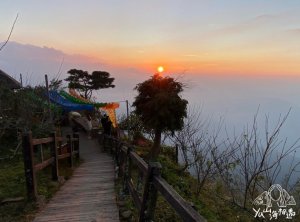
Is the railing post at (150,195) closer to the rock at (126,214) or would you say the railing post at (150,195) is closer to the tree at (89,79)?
the rock at (126,214)

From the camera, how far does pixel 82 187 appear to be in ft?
32.6

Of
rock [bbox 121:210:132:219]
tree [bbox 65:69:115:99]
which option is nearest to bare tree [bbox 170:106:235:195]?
rock [bbox 121:210:132:219]

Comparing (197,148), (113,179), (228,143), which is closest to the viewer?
(113,179)

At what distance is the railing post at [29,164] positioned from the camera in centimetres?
780

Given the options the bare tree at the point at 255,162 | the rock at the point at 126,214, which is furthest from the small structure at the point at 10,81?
the rock at the point at 126,214

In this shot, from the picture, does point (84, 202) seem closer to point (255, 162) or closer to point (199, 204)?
point (255, 162)

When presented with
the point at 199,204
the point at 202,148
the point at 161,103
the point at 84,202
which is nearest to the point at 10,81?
the point at 161,103

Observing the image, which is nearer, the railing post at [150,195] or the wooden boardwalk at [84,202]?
the railing post at [150,195]

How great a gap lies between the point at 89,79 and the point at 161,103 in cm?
3527

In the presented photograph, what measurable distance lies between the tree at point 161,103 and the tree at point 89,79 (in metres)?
33.1

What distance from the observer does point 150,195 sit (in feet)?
15.6

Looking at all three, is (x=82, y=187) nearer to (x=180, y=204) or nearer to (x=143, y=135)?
(x=180, y=204)

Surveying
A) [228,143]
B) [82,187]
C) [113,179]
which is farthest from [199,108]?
[82,187]

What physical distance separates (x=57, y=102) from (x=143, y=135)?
6.66 metres
